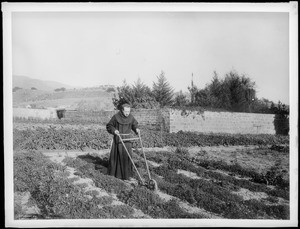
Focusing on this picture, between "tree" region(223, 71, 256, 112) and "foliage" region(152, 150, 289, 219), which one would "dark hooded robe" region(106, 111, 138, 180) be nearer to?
"foliage" region(152, 150, 289, 219)

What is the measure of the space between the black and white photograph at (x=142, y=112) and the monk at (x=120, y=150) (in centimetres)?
2

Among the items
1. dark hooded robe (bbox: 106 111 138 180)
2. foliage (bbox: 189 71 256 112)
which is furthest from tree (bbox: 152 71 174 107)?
dark hooded robe (bbox: 106 111 138 180)

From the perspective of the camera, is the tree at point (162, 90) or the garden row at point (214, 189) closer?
the garden row at point (214, 189)

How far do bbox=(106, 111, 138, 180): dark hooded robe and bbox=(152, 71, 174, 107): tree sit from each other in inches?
31.3

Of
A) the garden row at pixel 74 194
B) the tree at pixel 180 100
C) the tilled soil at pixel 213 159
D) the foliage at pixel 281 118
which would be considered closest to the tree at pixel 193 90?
the tree at pixel 180 100

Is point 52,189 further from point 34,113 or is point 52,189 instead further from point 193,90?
point 193,90

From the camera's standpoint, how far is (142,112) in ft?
19.2

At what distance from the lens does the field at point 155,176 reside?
5.14 metres

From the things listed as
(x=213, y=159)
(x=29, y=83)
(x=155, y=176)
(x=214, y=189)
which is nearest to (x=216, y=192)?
(x=214, y=189)

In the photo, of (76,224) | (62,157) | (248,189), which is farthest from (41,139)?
(248,189)

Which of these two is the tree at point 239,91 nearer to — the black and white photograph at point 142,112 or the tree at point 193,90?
the black and white photograph at point 142,112

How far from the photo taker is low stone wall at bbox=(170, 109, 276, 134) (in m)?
5.86

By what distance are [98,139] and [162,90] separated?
1652 millimetres

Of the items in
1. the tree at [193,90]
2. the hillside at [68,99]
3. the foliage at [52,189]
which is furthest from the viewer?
the tree at [193,90]
